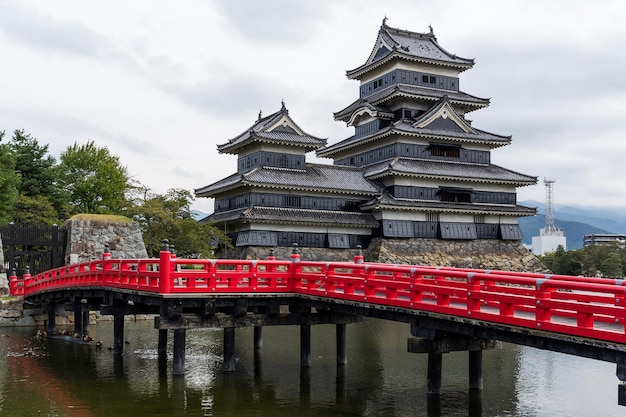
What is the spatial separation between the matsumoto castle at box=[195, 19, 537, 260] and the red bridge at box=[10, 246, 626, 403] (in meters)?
25.0

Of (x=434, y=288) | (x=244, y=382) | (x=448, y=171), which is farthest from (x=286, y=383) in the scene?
(x=448, y=171)

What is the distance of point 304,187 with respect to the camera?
51594 millimetres

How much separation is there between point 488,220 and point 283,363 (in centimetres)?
3950

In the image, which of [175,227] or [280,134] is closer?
[175,227]

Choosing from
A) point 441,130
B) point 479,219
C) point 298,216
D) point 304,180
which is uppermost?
point 441,130

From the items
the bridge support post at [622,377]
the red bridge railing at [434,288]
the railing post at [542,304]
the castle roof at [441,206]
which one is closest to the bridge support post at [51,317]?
the red bridge railing at [434,288]

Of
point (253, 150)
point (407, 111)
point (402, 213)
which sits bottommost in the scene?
point (402, 213)

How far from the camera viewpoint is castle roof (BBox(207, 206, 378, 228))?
164ft

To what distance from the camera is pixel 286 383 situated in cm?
2091

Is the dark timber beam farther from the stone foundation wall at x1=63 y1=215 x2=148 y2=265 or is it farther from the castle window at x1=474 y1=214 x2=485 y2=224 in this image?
the castle window at x1=474 y1=214 x2=485 y2=224

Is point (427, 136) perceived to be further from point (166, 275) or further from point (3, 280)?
point (166, 275)

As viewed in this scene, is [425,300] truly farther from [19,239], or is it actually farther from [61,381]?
[19,239]

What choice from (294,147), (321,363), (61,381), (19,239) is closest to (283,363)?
(321,363)

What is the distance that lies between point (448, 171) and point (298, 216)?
14458 millimetres
